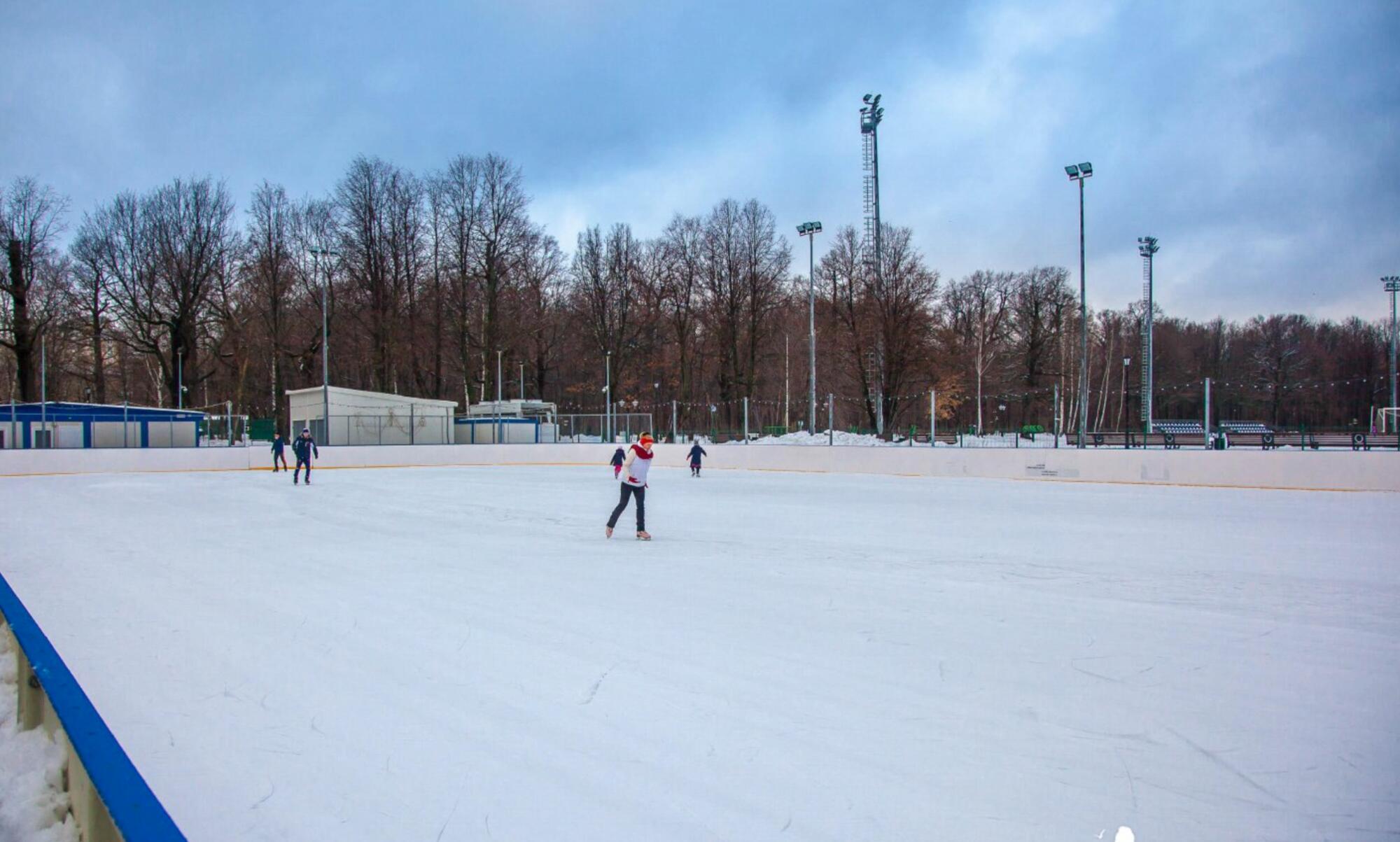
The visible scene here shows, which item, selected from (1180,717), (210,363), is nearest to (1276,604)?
(1180,717)

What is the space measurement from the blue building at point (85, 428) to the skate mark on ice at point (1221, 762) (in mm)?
29707

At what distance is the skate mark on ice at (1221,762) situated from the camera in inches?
122

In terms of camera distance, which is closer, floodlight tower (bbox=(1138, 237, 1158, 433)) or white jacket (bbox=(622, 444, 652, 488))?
white jacket (bbox=(622, 444, 652, 488))

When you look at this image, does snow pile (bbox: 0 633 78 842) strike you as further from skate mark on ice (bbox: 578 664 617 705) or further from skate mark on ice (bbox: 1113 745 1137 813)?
skate mark on ice (bbox: 1113 745 1137 813)

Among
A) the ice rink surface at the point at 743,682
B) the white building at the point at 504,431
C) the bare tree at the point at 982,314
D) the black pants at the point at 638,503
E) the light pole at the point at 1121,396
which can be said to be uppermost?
the bare tree at the point at 982,314

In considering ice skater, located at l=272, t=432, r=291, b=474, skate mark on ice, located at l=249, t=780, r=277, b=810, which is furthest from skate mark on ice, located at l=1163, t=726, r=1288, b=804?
ice skater, located at l=272, t=432, r=291, b=474

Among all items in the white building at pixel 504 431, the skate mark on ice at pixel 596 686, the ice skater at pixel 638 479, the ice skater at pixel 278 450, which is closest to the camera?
the skate mark on ice at pixel 596 686

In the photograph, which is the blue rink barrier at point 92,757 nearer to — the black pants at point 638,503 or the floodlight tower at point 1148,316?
the black pants at point 638,503

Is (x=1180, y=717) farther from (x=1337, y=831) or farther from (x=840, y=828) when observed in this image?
(x=840, y=828)

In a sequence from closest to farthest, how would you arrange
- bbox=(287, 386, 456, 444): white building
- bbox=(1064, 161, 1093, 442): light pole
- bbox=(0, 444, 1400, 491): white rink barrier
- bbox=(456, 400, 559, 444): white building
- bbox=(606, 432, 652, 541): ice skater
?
bbox=(606, 432, 652, 541): ice skater, bbox=(0, 444, 1400, 491): white rink barrier, bbox=(1064, 161, 1093, 442): light pole, bbox=(287, 386, 456, 444): white building, bbox=(456, 400, 559, 444): white building

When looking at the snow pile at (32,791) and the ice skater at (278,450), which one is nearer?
the snow pile at (32,791)

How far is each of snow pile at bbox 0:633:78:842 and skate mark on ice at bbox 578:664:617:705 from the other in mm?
Result: 2070

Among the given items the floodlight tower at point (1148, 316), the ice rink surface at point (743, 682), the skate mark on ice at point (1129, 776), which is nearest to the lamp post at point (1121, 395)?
the floodlight tower at point (1148, 316)

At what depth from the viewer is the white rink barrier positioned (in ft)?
58.1
